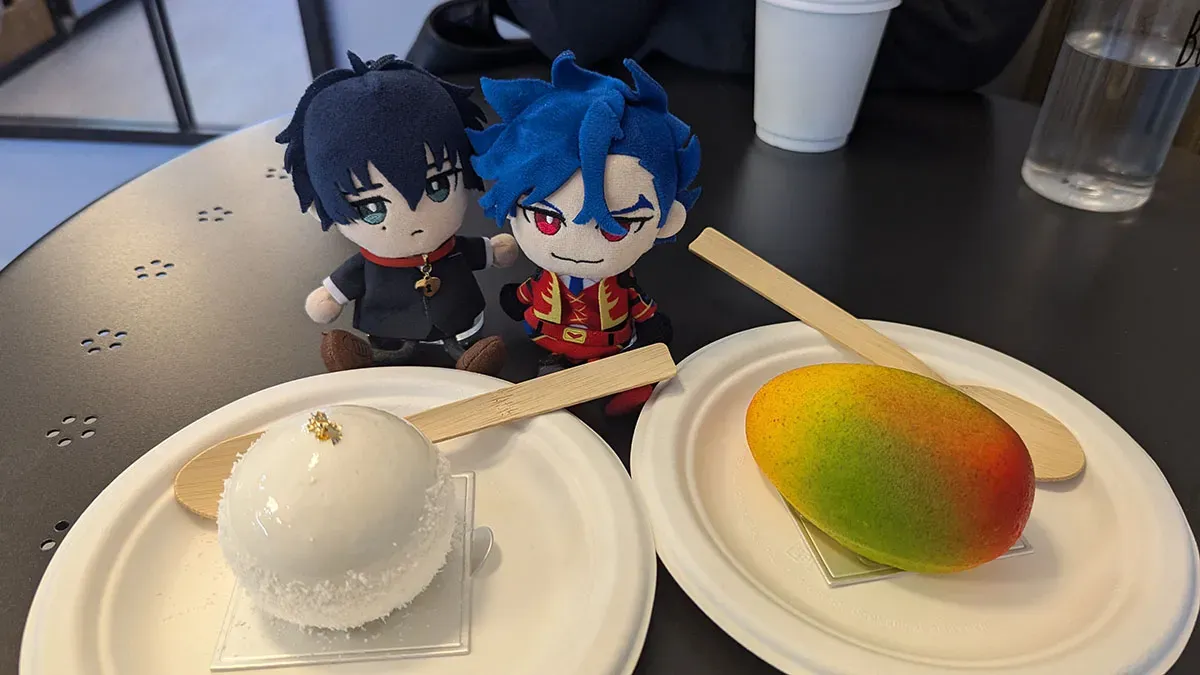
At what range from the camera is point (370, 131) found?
1.46 ft

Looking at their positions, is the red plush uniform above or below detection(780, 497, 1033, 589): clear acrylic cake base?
above

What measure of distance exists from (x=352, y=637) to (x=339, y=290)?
23 cm

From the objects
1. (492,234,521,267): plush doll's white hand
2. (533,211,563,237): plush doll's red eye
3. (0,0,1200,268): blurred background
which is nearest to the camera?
(533,211,563,237): plush doll's red eye

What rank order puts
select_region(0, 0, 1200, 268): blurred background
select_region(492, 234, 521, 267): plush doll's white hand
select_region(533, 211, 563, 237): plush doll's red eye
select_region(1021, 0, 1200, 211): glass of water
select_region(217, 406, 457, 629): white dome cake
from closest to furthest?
select_region(217, 406, 457, 629): white dome cake < select_region(533, 211, 563, 237): plush doll's red eye < select_region(492, 234, 521, 267): plush doll's white hand < select_region(1021, 0, 1200, 211): glass of water < select_region(0, 0, 1200, 268): blurred background

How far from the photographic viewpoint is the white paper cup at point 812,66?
28.8 inches

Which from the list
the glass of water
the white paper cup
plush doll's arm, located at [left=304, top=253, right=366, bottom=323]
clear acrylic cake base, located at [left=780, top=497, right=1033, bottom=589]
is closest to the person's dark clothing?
plush doll's arm, located at [left=304, top=253, right=366, bottom=323]

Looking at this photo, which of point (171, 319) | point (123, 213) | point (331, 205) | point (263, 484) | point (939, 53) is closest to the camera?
point (263, 484)

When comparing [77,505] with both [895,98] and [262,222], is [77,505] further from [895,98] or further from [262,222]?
[895,98]

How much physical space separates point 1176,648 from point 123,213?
784 mm

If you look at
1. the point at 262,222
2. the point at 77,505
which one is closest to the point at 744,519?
the point at 77,505

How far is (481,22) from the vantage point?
0.92 meters

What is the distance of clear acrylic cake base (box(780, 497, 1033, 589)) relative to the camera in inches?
16.5

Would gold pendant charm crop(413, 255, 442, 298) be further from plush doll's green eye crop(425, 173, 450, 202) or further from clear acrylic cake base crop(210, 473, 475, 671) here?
clear acrylic cake base crop(210, 473, 475, 671)

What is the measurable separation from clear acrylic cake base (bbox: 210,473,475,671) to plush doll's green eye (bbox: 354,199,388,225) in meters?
0.20
